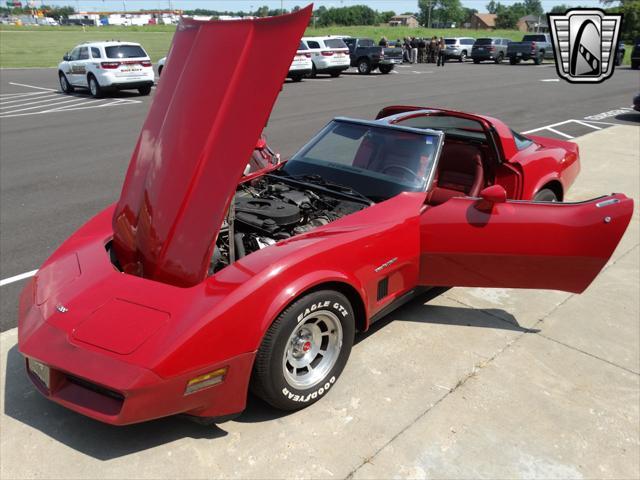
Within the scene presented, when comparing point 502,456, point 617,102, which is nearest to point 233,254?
point 502,456

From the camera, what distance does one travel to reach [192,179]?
9.93 ft

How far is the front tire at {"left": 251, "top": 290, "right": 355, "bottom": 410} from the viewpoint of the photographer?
9.39 feet

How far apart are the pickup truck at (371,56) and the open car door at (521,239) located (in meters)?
23.4

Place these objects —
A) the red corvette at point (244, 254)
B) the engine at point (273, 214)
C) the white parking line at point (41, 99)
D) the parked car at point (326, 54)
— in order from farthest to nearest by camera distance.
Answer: the parked car at point (326, 54)
the white parking line at point (41, 99)
the engine at point (273, 214)
the red corvette at point (244, 254)

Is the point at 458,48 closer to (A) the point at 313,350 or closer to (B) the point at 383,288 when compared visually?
(B) the point at 383,288

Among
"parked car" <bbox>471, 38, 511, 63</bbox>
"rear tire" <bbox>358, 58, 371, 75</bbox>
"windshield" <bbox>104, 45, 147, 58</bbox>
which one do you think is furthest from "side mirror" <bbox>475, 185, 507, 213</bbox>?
"parked car" <bbox>471, 38, 511, 63</bbox>

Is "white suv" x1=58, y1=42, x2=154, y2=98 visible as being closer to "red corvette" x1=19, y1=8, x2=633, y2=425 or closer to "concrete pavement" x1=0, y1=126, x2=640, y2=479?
"red corvette" x1=19, y1=8, x2=633, y2=425

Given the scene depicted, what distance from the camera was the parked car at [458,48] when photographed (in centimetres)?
3703

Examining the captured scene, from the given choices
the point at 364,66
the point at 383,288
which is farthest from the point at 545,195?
the point at 364,66

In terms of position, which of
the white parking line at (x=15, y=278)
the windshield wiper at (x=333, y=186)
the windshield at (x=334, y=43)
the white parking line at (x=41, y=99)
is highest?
the windshield at (x=334, y=43)

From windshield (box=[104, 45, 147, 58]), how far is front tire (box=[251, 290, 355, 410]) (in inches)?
636

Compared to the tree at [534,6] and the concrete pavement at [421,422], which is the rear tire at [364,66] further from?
the tree at [534,6]

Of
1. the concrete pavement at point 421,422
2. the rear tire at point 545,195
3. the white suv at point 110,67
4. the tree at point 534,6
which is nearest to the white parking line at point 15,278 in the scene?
the concrete pavement at point 421,422

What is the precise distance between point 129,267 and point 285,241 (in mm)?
983
